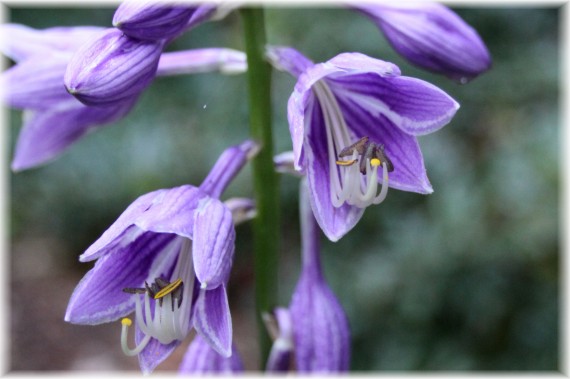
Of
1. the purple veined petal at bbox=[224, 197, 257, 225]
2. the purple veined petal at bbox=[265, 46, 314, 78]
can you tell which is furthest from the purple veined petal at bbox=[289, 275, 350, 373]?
the purple veined petal at bbox=[265, 46, 314, 78]

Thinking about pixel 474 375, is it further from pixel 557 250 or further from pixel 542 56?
pixel 542 56

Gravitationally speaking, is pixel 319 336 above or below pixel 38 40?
below

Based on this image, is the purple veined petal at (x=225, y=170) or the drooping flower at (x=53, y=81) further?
the drooping flower at (x=53, y=81)

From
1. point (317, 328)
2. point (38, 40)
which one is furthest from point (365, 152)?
point (38, 40)

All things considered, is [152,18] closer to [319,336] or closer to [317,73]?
[317,73]

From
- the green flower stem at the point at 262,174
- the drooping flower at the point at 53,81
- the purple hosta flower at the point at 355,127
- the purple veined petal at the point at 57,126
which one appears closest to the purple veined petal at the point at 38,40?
the drooping flower at the point at 53,81

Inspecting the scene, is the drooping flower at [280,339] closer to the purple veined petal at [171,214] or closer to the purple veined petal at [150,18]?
the purple veined petal at [171,214]
